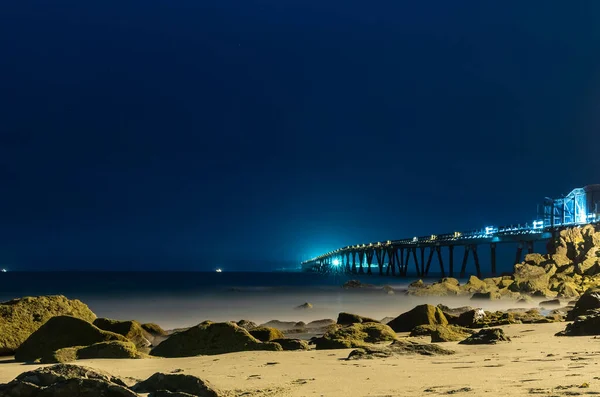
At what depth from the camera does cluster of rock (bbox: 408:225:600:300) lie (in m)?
27.5

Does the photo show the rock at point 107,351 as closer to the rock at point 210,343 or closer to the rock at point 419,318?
the rock at point 210,343

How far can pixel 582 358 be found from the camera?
23.7 feet

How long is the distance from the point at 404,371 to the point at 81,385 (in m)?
3.65

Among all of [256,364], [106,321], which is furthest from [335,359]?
[106,321]

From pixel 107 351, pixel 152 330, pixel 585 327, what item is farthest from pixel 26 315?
pixel 585 327

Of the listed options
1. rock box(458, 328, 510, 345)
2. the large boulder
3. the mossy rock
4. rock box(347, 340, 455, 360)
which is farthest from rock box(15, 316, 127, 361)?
the large boulder

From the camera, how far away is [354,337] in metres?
10.6

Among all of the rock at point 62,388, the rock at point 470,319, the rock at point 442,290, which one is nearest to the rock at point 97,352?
the rock at point 62,388

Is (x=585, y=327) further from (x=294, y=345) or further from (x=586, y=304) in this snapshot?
(x=294, y=345)

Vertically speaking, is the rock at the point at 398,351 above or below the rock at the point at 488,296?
below

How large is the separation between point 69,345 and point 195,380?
20.1 ft

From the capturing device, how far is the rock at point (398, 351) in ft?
27.2

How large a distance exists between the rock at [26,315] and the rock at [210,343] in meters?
2.85

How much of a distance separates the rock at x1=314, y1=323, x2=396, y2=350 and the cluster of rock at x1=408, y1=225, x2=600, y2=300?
1703cm
